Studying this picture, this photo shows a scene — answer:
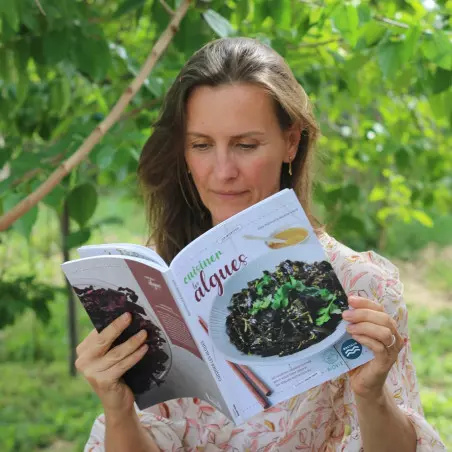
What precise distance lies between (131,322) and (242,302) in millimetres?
209

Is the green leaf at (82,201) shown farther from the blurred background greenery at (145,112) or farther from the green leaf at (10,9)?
the green leaf at (10,9)

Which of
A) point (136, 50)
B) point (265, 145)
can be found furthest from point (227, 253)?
point (136, 50)

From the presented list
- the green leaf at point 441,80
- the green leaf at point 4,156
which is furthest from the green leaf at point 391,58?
the green leaf at point 4,156

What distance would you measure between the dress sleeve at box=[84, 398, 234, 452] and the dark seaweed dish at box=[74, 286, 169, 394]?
0.22 meters

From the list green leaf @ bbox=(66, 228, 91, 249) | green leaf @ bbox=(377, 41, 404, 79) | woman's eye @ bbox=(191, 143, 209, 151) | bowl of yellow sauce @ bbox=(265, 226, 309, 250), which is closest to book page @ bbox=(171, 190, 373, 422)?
bowl of yellow sauce @ bbox=(265, 226, 309, 250)

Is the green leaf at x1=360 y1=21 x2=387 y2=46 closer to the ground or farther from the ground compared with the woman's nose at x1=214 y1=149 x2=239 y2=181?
farther from the ground

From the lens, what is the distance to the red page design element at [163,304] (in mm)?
1208

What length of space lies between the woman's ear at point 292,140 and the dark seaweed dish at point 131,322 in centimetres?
47

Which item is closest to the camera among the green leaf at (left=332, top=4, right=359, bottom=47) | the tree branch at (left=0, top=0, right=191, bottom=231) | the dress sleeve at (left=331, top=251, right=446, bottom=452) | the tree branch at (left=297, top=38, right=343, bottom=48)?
the dress sleeve at (left=331, top=251, right=446, bottom=452)

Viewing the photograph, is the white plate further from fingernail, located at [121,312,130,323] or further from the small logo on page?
fingernail, located at [121,312,130,323]

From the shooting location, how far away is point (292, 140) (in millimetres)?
1593

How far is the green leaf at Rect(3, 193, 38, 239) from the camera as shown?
1.81 metres

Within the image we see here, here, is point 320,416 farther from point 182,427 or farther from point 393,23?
point 393,23

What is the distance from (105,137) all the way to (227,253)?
83 cm
